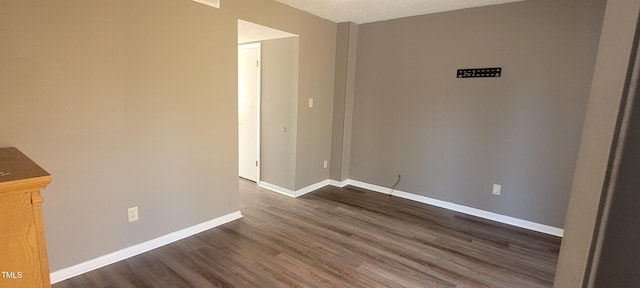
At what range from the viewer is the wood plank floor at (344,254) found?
2.13m

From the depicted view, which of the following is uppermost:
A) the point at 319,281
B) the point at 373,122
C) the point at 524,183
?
the point at 373,122

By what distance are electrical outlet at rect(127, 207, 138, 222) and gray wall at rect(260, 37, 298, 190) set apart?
1825 mm

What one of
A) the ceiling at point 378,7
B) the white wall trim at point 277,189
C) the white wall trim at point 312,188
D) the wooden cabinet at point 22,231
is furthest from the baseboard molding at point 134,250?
the ceiling at point 378,7

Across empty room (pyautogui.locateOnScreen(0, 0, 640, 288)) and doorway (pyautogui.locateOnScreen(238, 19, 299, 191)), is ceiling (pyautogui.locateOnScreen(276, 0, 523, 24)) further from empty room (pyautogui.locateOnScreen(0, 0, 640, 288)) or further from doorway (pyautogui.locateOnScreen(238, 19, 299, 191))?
doorway (pyautogui.locateOnScreen(238, 19, 299, 191))

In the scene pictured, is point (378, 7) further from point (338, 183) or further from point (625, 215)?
point (625, 215)

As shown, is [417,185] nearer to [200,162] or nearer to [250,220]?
[250,220]

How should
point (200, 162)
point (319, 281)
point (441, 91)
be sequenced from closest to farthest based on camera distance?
point (319, 281) < point (200, 162) < point (441, 91)

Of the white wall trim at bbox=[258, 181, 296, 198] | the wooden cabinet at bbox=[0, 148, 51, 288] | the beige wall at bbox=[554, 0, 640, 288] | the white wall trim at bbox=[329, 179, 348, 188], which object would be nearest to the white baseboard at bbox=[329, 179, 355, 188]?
the white wall trim at bbox=[329, 179, 348, 188]

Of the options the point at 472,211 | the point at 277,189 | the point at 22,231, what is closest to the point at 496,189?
the point at 472,211

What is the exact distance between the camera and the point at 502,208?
322 centimetres

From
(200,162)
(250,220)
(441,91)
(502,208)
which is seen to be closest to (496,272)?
(502,208)

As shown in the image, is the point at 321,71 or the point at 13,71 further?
the point at 321,71

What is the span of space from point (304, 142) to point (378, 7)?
1766mm

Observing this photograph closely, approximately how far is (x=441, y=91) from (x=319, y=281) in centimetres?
248
